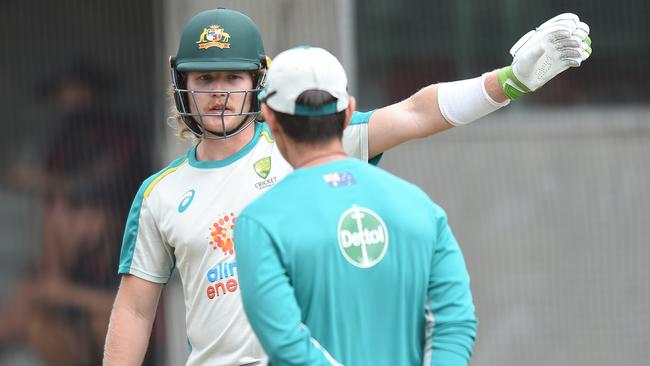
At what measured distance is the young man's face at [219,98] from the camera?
13.5 ft

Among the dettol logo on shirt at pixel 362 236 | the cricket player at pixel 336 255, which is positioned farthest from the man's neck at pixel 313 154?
the dettol logo on shirt at pixel 362 236

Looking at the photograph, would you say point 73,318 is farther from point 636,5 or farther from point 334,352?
point 334,352

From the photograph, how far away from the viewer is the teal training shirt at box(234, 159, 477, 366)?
3.02 metres

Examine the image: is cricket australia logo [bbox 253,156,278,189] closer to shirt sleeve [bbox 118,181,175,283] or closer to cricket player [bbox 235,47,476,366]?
shirt sleeve [bbox 118,181,175,283]

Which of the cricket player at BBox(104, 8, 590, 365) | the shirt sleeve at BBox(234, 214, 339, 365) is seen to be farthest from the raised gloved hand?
the shirt sleeve at BBox(234, 214, 339, 365)

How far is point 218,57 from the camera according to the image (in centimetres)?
412

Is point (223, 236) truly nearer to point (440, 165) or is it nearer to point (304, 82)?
point (304, 82)

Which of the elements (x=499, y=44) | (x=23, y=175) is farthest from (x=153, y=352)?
(x=499, y=44)

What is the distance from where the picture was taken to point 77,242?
812cm

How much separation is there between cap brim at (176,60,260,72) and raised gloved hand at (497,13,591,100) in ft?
2.79

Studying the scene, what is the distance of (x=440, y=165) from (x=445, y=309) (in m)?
4.97

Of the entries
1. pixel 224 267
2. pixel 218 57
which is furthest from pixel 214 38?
pixel 224 267

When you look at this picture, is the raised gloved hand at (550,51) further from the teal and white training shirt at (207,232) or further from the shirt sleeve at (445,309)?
the shirt sleeve at (445,309)

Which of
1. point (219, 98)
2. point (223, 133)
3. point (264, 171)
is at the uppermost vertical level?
point (219, 98)
